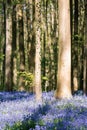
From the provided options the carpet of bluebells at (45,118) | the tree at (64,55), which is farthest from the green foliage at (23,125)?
the tree at (64,55)

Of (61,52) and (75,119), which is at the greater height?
(61,52)

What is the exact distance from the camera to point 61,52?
54.3 feet

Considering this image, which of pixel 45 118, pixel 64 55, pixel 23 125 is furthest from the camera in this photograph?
pixel 64 55

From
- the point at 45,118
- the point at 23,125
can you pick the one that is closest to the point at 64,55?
the point at 45,118

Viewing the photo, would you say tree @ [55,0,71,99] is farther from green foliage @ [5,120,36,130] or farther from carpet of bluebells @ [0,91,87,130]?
green foliage @ [5,120,36,130]

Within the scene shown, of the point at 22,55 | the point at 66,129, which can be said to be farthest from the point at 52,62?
the point at 66,129

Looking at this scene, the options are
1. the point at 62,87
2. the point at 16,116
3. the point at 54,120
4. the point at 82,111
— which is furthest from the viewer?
the point at 62,87

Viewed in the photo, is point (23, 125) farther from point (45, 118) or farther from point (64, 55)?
point (64, 55)

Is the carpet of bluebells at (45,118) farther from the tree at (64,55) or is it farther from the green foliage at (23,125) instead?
the tree at (64,55)

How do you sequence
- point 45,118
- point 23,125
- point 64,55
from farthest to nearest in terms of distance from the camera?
point 64,55 → point 45,118 → point 23,125

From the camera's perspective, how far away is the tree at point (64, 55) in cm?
1628

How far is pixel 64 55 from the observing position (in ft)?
54.0

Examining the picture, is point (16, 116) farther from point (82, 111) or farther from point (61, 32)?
point (61, 32)

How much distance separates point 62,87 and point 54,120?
6.52 metres
